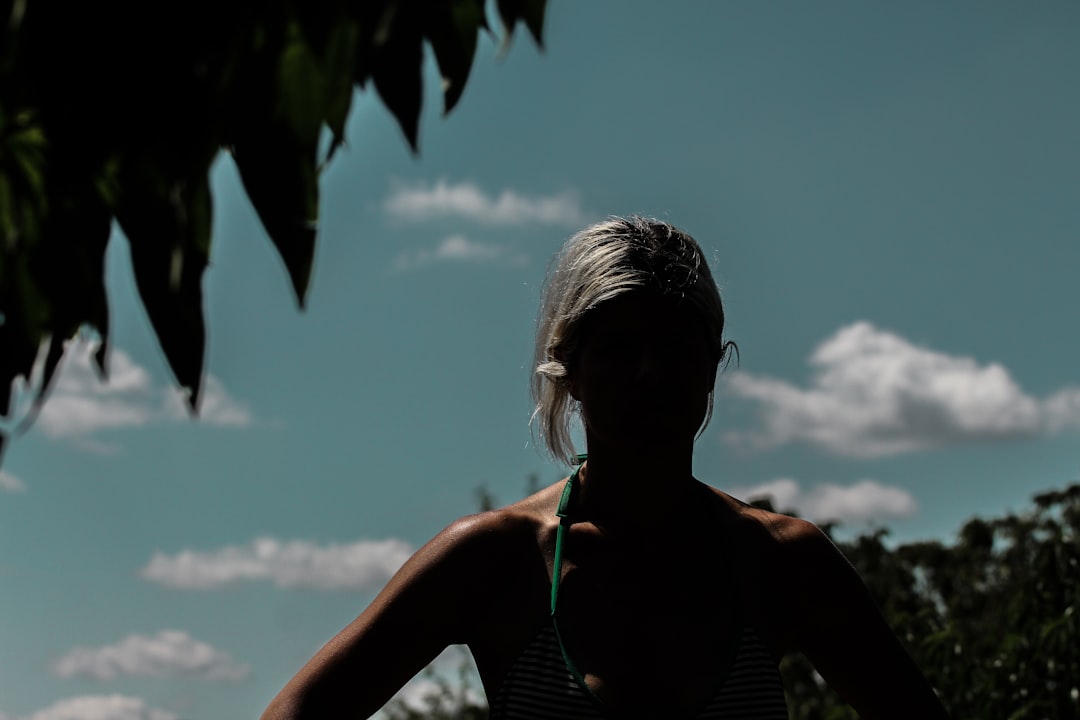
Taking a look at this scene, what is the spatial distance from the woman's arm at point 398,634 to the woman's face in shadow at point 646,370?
34 cm

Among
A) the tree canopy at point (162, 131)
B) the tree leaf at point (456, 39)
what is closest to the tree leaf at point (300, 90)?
the tree canopy at point (162, 131)

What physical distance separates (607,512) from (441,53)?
1407 mm

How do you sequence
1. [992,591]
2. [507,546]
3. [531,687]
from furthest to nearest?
[992,591]
[507,546]
[531,687]

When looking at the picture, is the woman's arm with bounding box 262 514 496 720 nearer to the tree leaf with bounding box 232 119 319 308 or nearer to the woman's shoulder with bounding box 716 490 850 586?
the woman's shoulder with bounding box 716 490 850 586

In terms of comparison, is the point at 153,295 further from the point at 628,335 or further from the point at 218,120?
the point at 628,335

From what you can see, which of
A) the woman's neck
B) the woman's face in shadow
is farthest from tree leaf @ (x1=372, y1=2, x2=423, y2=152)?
the woman's neck

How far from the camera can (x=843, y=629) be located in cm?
243

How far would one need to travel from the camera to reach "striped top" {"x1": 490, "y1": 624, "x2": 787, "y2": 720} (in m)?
2.25

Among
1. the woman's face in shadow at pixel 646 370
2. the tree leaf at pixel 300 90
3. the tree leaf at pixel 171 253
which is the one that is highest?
the woman's face in shadow at pixel 646 370

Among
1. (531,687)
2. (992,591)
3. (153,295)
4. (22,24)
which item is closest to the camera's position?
(22,24)

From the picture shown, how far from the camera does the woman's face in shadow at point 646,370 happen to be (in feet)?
7.35

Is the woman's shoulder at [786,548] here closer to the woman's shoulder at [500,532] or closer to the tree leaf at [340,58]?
the woman's shoulder at [500,532]

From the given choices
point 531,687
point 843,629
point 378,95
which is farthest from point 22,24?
point 843,629

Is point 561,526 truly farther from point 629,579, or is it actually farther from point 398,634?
point 398,634
